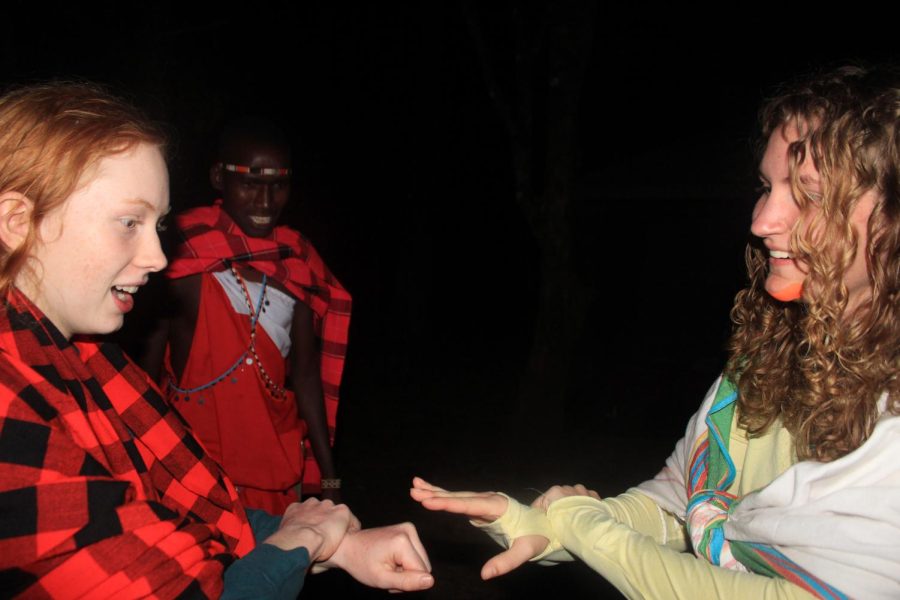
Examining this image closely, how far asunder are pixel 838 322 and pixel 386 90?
8.52 meters

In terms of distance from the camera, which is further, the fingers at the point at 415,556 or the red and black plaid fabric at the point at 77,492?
the fingers at the point at 415,556

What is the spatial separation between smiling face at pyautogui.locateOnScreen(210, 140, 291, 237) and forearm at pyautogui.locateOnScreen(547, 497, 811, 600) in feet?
5.79

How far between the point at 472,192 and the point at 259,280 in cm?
1110

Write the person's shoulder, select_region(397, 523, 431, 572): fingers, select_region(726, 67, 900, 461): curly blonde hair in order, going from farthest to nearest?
the person's shoulder, select_region(397, 523, 431, 572): fingers, select_region(726, 67, 900, 461): curly blonde hair

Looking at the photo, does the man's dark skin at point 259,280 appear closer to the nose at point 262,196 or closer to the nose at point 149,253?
the nose at point 262,196

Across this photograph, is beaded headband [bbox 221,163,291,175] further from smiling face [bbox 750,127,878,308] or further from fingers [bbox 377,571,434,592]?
smiling face [bbox 750,127,878,308]

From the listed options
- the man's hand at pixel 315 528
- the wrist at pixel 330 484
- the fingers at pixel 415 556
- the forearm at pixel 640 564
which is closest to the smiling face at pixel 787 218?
the forearm at pixel 640 564

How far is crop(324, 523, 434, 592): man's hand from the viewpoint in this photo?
1.62m

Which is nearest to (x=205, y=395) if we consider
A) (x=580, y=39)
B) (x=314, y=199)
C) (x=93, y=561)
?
(x=93, y=561)

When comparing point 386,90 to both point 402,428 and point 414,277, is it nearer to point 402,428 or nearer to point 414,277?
point 414,277

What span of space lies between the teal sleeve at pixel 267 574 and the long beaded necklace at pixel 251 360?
1.32 meters

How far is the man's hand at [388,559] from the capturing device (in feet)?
5.30

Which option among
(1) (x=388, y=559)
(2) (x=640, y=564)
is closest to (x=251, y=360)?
(1) (x=388, y=559)

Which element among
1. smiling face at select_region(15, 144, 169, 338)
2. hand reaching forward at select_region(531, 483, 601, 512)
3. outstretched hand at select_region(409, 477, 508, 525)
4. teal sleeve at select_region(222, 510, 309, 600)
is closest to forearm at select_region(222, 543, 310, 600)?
teal sleeve at select_region(222, 510, 309, 600)
